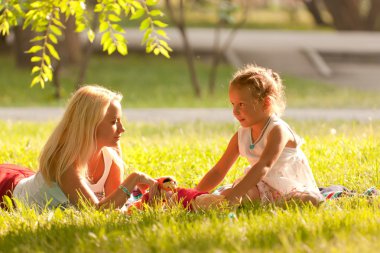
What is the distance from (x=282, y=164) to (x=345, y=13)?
20147mm

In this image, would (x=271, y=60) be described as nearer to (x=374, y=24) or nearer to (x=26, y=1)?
(x=374, y=24)

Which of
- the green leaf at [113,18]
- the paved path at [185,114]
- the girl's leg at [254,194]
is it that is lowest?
the paved path at [185,114]

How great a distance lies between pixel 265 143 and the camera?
493cm

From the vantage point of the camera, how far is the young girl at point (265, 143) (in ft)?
15.5

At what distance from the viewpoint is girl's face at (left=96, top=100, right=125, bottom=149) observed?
502 centimetres

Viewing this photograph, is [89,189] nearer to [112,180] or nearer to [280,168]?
[112,180]

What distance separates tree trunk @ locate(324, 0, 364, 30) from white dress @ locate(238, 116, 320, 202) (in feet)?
64.1

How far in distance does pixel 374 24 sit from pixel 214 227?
2196 centimetres

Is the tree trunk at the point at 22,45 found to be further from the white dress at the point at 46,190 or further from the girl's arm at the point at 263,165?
the girl's arm at the point at 263,165

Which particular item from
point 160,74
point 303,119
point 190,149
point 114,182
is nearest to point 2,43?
point 160,74

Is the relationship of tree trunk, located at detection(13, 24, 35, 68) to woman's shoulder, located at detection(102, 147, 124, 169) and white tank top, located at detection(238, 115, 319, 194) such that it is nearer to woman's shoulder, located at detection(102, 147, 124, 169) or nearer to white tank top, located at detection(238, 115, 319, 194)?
woman's shoulder, located at detection(102, 147, 124, 169)

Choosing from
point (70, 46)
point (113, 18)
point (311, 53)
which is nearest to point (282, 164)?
point (113, 18)

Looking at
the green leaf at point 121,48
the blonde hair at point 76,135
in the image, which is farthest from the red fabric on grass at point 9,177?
the green leaf at point 121,48

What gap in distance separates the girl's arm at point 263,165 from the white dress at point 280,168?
80mm
